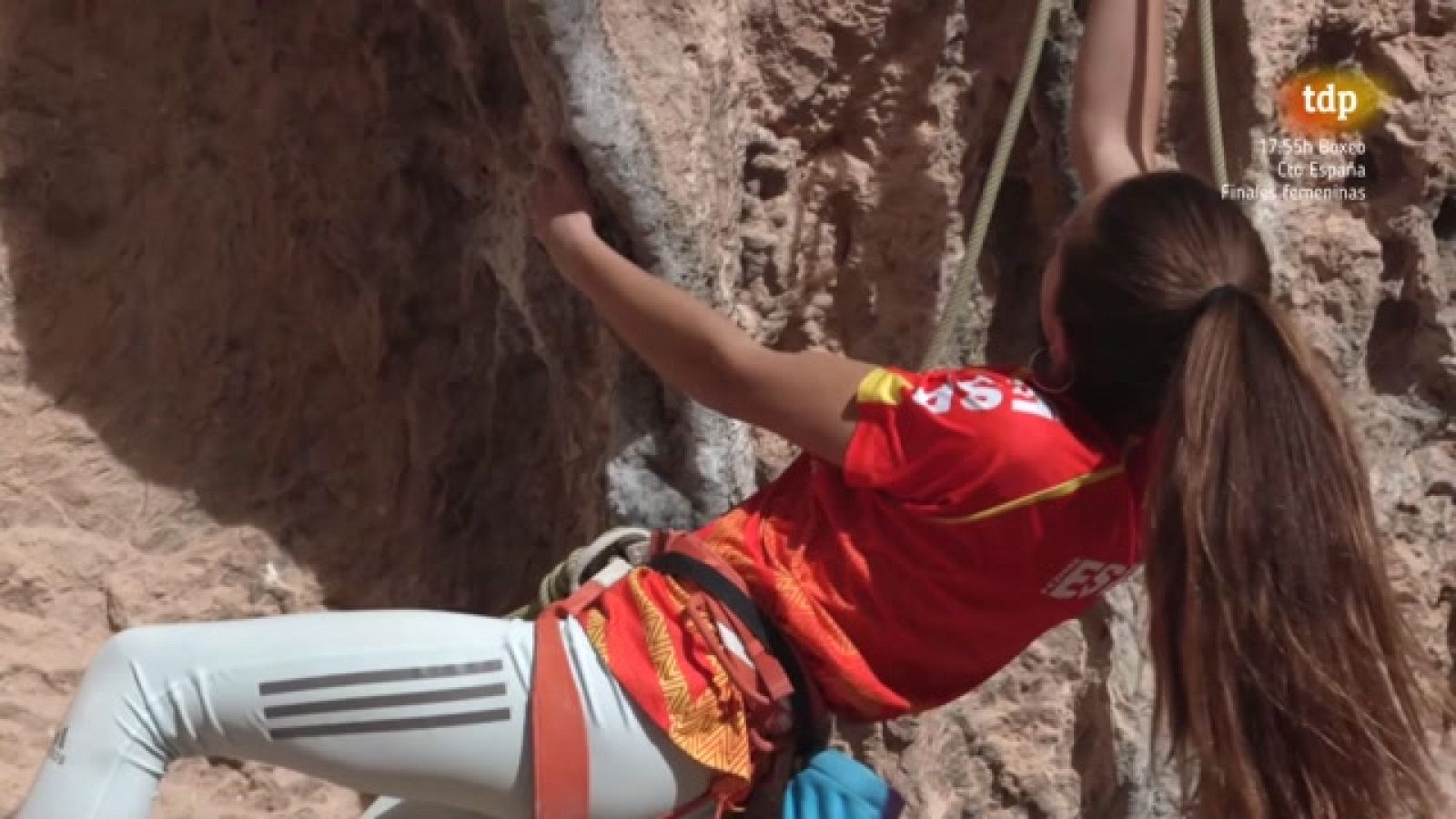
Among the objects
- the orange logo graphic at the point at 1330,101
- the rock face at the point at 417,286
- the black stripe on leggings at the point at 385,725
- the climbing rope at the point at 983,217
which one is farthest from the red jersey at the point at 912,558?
the orange logo graphic at the point at 1330,101

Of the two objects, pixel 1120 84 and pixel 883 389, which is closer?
pixel 883 389

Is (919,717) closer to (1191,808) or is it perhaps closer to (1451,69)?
(1191,808)

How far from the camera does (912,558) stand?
1.33m

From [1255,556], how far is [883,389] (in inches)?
11.7

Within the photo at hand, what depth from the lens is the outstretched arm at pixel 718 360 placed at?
1325 millimetres

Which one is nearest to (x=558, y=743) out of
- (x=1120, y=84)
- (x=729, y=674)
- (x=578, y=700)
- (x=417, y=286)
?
(x=578, y=700)

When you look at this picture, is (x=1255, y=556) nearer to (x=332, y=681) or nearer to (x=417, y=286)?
(x=332, y=681)

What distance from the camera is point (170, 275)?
2189 millimetres

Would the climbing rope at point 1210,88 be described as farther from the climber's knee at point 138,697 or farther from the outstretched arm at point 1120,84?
the climber's knee at point 138,697

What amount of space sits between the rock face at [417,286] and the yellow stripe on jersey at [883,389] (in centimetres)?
63

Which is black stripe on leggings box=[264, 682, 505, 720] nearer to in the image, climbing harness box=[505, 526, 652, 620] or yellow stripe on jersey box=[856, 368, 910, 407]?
climbing harness box=[505, 526, 652, 620]

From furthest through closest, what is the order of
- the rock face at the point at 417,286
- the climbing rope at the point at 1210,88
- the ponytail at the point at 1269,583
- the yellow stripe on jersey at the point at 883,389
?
1. the rock face at the point at 417,286
2. the climbing rope at the point at 1210,88
3. the yellow stripe on jersey at the point at 883,389
4. the ponytail at the point at 1269,583

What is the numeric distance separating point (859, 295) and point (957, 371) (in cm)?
71

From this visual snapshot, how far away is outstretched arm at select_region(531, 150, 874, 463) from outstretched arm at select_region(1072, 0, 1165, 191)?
0.51 m
